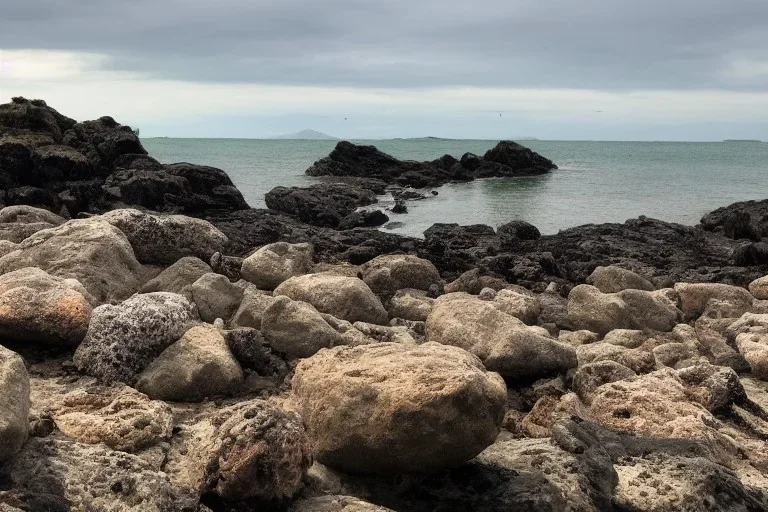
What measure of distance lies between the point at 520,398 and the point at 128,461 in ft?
13.4

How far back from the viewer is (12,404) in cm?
463

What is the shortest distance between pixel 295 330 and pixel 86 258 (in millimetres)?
3495

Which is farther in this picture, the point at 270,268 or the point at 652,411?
the point at 270,268

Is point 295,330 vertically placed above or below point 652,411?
above

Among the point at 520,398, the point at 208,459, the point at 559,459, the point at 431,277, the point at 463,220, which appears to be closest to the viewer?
the point at 208,459

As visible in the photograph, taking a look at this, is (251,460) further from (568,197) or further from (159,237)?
(568,197)

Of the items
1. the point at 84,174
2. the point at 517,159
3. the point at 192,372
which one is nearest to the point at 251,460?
the point at 192,372

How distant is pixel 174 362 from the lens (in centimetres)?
657

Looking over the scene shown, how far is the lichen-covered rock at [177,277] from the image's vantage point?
31.3 ft

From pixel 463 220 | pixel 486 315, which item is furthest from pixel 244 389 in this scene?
pixel 463 220

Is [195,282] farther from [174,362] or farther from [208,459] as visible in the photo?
[208,459]

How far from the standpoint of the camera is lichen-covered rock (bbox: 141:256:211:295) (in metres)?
9.53

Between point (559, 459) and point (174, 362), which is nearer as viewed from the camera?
point (559, 459)

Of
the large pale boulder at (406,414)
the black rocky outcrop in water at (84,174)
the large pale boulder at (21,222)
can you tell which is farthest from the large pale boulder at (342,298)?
the black rocky outcrop in water at (84,174)
